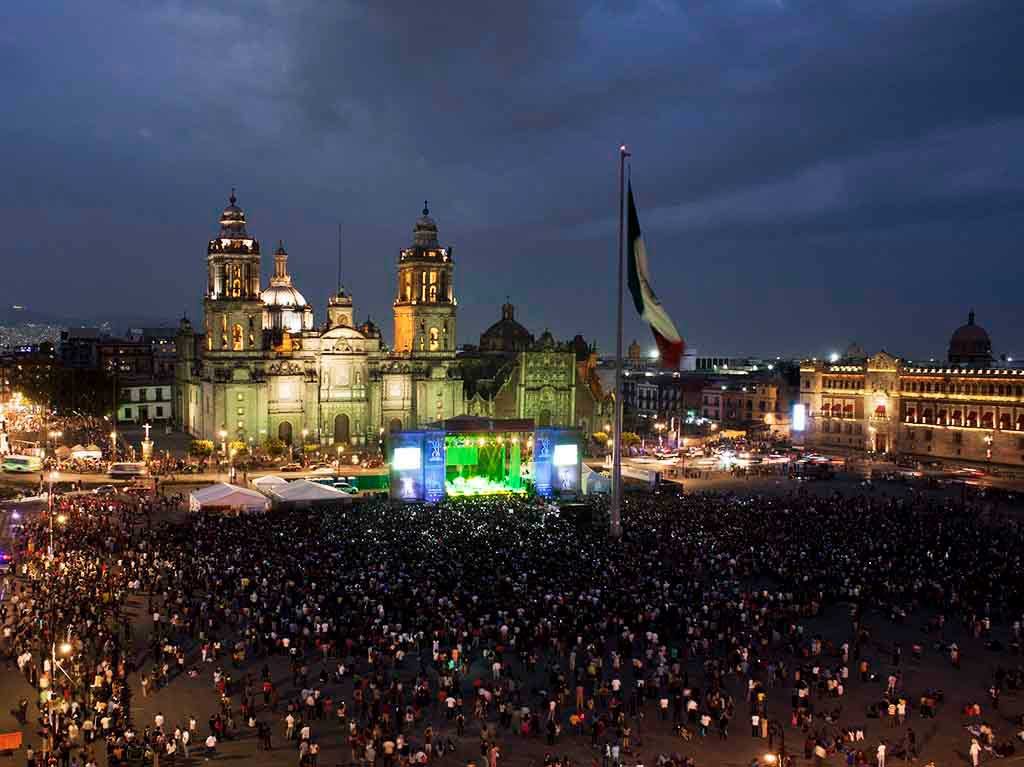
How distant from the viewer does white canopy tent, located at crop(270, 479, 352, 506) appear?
52.6 metres

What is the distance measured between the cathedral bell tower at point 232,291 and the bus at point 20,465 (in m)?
18.0

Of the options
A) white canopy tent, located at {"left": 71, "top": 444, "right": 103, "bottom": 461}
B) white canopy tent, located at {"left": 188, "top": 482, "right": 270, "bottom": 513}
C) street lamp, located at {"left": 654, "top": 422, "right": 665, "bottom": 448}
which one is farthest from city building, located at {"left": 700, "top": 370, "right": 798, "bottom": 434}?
white canopy tent, located at {"left": 71, "top": 444, "right": 103, "bottom": 461}

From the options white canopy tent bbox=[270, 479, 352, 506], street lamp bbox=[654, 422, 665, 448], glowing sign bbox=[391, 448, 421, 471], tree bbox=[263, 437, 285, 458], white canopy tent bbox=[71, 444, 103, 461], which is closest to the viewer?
white canopy tent bbox=[270, 479, 352, 506]

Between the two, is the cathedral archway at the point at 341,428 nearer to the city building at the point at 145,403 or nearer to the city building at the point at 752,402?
the city building at the point at 145,403

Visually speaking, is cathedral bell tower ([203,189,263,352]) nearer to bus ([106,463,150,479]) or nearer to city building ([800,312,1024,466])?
bus ([106,463,150,479])

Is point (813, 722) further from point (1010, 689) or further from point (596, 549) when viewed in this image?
point (596, 549)

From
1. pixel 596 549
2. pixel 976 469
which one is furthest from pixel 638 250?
pixel 976 469

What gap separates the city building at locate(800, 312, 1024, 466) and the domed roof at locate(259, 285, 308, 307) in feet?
182

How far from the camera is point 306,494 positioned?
2082 inches

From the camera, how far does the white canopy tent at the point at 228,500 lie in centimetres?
5034

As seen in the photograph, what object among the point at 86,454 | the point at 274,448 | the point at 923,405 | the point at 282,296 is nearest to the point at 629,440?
the point at 923,405

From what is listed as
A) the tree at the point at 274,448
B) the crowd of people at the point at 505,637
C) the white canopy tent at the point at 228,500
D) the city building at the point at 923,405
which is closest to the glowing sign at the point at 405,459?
the white canopy tent at the point at 228,500

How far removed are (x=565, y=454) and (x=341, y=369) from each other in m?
31.2

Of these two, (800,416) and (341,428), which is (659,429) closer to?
(800,416)
